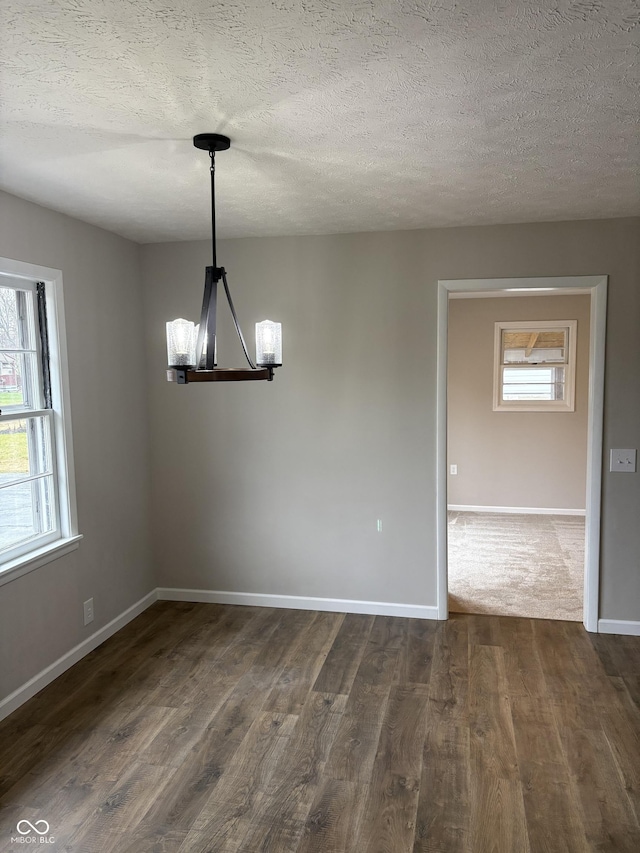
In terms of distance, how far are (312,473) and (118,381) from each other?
1.43m

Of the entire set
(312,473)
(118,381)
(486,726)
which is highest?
(118,381)

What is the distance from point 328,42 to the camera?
161cm

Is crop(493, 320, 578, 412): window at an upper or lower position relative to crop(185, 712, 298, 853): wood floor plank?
upper

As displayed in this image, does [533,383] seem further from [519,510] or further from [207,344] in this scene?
[207,344]

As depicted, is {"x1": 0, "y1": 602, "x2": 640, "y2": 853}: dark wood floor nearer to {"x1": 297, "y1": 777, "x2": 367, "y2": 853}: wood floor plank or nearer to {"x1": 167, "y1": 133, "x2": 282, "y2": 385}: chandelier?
{"x1": 297, "y1": 777, "x2": 367, "y2": 853}: wood floor plank

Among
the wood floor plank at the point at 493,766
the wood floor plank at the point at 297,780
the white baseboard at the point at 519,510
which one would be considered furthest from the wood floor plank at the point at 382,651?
the white baseboard at the point at 519,510

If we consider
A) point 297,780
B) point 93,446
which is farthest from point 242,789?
point 93,446

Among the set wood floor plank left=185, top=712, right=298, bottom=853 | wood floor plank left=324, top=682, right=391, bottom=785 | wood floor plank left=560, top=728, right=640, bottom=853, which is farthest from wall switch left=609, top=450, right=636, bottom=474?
wood floor plank left=185, top=712, right=298, bottom=853

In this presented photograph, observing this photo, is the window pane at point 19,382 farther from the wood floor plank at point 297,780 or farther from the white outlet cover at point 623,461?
the white outlet cover at point 623,461

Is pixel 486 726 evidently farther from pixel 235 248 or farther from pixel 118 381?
pixel 235 248

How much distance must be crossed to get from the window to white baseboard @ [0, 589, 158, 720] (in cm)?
452

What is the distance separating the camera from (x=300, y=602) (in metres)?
4.33

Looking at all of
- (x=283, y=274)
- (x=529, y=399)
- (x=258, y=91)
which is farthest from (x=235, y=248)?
(x=529, y=399)

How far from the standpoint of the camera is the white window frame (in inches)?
126
